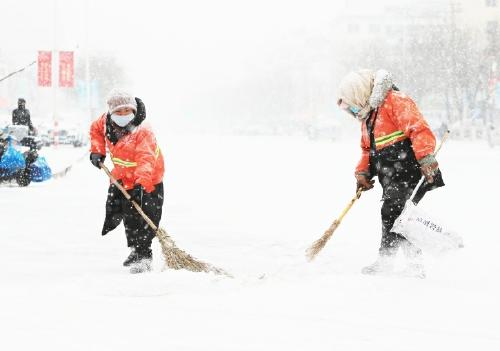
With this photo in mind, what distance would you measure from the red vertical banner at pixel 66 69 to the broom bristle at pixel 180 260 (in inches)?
1228

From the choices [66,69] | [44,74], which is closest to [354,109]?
[44,74]

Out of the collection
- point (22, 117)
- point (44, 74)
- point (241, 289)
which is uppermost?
point (44, 74)

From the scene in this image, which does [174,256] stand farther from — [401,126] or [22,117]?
[22,117]

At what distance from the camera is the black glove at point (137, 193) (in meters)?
5.86

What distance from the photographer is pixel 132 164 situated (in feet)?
19.0

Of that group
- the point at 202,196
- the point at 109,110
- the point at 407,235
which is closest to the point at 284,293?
the point at 407,235

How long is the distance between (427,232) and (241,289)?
4.31 feet

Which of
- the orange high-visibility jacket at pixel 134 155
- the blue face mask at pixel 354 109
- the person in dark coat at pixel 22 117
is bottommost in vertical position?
the orange high-visibility jacket at pixel 134 155

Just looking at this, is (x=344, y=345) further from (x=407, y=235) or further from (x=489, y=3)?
(x=489, y=3)

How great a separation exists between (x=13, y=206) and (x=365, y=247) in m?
5.15

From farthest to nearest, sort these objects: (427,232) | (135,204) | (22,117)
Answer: (22,117), (135,204), (427,232)

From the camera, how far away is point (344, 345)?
367cm

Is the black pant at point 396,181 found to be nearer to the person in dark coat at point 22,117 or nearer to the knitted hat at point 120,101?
the knitted hat at point 120,101

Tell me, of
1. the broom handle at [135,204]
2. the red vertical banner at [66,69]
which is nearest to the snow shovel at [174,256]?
the broom handle at [135,204]
